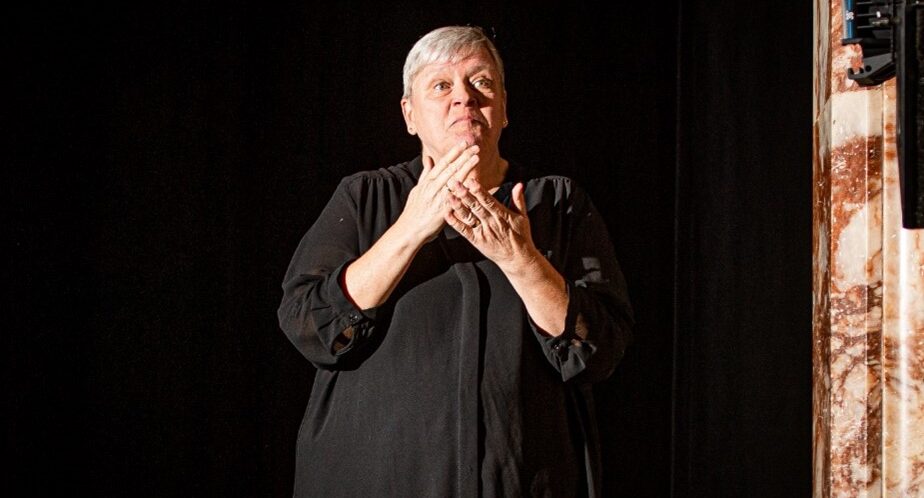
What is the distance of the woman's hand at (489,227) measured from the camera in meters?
1.55

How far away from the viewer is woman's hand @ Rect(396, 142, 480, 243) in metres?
1.55

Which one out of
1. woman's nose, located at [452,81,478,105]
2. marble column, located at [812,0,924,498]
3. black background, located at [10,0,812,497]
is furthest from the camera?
black background, located at [10,0,812,497]

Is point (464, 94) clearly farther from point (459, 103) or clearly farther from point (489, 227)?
point (489, 227)

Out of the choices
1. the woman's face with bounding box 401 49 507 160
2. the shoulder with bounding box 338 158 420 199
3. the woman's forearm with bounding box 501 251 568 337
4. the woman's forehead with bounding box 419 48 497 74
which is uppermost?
the woman's forehead with bounding box 419 48 497 74

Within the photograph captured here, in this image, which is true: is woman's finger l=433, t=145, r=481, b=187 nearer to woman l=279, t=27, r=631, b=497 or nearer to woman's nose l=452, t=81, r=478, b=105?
woman l=279, t=27, r=631, b=497

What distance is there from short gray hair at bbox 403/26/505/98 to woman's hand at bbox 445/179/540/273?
0.27 meters

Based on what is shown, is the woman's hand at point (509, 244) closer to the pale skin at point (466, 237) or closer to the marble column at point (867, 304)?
the pale skin at point (466, 237)

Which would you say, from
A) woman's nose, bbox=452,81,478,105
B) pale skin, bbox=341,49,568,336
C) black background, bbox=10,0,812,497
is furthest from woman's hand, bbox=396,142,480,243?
black background, bbox=10,0,812,497

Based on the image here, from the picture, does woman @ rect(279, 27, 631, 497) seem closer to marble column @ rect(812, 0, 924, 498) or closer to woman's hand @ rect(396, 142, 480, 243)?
woman's hand @ rect(396, 142, 480, 243)

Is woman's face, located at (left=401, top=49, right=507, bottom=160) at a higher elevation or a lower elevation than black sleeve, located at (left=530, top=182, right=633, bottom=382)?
higher

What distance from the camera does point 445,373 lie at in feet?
5.24

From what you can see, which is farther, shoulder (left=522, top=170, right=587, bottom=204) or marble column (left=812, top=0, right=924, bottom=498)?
shoulder (left=522, top=170, right=587, bottom=204)

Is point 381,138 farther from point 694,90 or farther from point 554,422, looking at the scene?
point 554,422

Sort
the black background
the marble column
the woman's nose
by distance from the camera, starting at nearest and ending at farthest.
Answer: the marble column
the woman's nose
the black background
